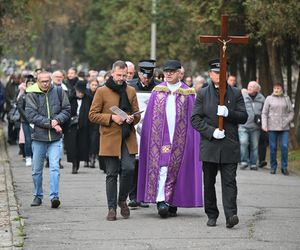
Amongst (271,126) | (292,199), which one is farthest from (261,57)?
(292,199)

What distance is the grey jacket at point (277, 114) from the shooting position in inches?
800

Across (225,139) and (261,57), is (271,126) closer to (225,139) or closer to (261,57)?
(225,139)

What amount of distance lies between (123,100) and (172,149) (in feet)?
2.94

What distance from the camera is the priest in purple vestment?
12609mm

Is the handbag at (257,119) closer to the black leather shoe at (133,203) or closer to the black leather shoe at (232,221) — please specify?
the black leather shoe at (133,203)

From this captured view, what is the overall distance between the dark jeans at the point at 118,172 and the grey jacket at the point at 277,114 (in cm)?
833

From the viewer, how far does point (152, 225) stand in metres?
11.9

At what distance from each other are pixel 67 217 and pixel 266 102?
882 cm

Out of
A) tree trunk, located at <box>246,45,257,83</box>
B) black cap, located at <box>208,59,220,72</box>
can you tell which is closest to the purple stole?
black cap, located at <box>208,59,220,72</box>

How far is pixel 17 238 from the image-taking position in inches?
430

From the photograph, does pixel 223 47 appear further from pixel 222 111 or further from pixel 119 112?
pixel 119 112

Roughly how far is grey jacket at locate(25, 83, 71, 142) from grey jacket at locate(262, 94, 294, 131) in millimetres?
7512

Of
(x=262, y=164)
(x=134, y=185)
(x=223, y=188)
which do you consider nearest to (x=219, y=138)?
(x=223, y=188)

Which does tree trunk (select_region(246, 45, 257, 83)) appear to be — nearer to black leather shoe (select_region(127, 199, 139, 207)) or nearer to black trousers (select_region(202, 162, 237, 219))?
black leather shoe (select_region(127, 199, 139, 207))
